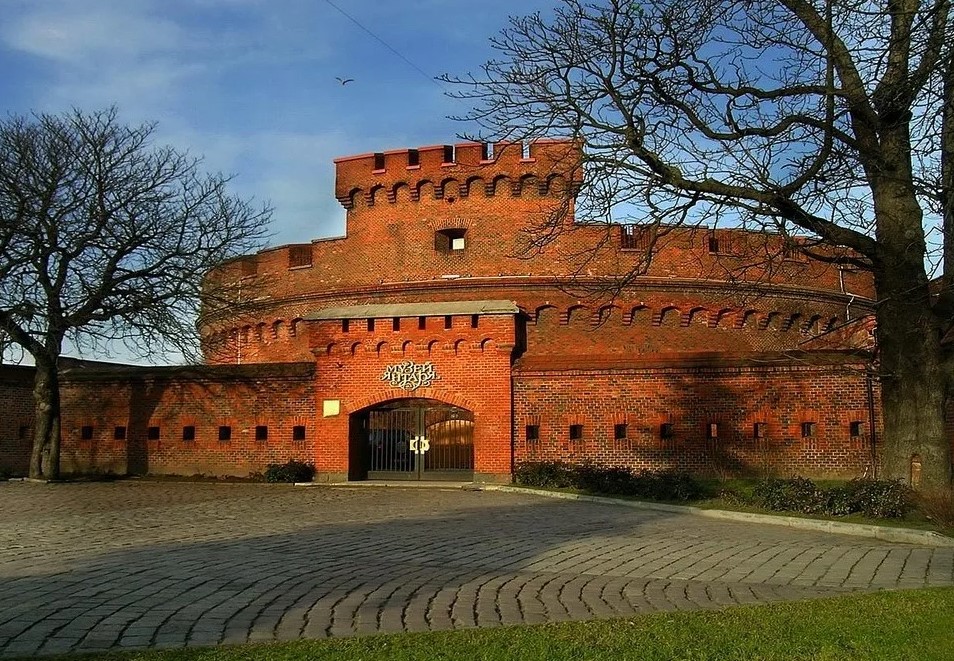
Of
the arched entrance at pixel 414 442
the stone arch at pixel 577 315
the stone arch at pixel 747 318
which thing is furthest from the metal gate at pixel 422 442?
the stone arch at pixel 747 318

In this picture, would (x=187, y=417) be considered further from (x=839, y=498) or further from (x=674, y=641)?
(x=674, y=641)

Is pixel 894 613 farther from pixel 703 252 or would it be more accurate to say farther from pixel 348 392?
pixel 703 252

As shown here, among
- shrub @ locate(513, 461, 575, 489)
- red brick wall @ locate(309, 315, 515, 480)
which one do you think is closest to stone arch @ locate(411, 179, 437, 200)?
red brick wall @ locate(309, 315, 515, 480)

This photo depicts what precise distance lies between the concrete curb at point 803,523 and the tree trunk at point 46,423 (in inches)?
482

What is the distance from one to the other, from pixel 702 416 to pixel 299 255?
1508cm

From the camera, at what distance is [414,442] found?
20953 millimetres

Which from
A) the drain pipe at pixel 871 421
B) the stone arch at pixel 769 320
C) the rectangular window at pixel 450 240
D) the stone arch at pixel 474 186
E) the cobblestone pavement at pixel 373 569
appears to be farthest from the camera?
the rectangular window at pixel 450 240

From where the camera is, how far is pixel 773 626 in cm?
545

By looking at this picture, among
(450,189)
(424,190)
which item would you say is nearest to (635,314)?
(450,189)

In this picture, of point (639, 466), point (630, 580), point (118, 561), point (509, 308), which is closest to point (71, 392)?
point (509, 308)

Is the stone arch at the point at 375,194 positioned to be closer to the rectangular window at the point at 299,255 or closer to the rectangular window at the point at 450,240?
the rectangular window at the point at 450,240

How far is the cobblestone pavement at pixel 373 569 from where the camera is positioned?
5.77 meters

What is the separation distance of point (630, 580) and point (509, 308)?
13.2 meters

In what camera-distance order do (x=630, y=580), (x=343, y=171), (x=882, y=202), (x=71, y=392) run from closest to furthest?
1. (x=630, y=580)
2. (x=882, y=202)
3. (x=71, y=392)
4. (x=343, y=171)
